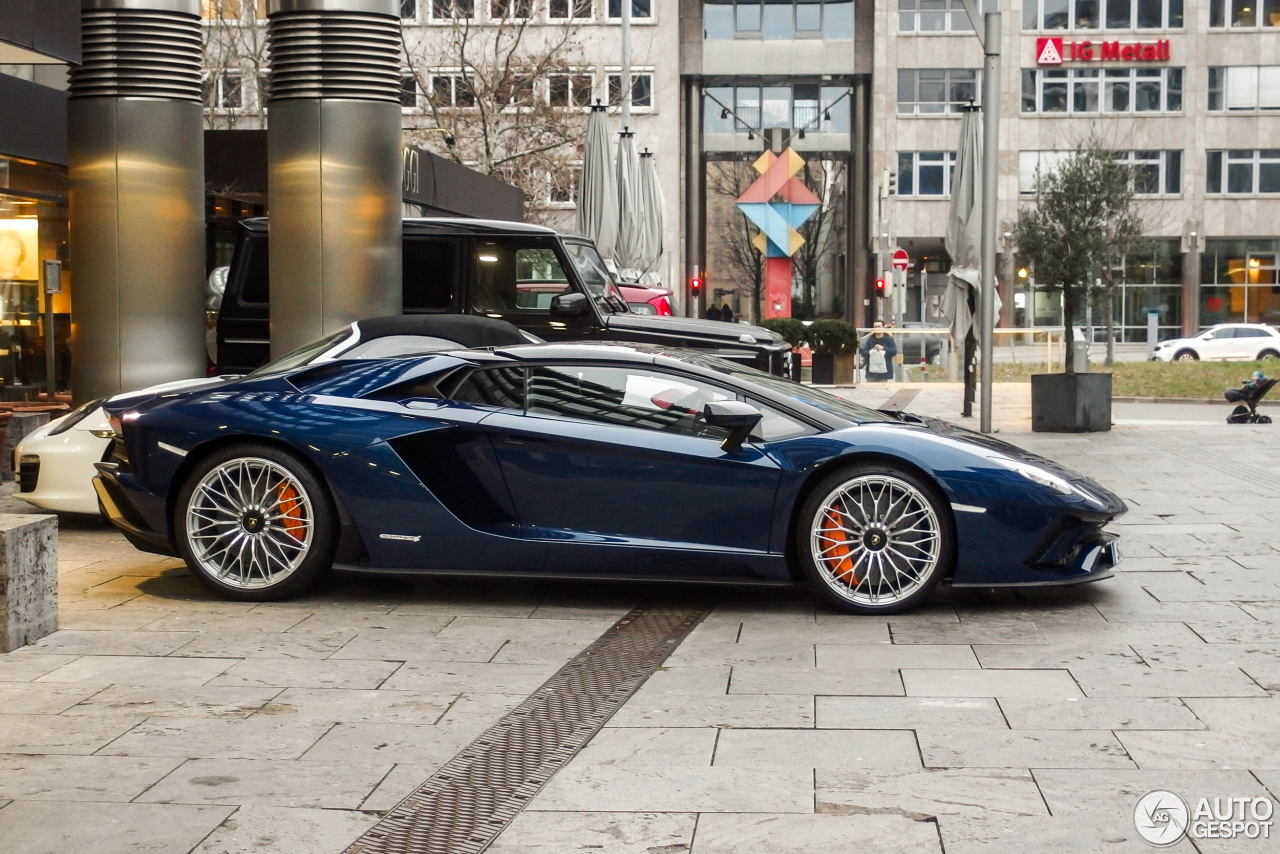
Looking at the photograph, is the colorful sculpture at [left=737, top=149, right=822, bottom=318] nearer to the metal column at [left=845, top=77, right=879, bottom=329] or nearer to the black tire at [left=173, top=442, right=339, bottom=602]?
the black tire at [left=173, top=442, right=339, bottom=602]

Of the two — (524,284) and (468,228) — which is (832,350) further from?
(468,228)

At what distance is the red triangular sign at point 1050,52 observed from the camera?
5975 cm

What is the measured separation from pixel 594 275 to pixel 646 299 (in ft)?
A: 28.3

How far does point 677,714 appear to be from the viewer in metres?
5.35

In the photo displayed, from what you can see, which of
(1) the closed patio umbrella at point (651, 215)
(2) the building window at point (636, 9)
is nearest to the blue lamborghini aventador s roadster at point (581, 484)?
(1) the closed patio umbrella at point (651, 215)

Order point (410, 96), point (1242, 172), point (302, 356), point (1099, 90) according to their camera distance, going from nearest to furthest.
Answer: point (302, 356) → point (410, 96) → point (1242, 172) → point (1099, 90)

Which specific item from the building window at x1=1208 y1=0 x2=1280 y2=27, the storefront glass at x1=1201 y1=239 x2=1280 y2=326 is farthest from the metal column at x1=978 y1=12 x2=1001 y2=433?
the building window at x1=1208 y1=0 x2=1280 y2=27

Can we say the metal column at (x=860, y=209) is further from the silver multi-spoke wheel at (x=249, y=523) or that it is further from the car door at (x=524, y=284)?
the silver multi-spoke wheel at (x=249, y=523)

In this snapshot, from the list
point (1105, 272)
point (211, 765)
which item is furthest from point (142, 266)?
point (1105, 272)

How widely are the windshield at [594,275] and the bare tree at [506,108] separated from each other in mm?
19170

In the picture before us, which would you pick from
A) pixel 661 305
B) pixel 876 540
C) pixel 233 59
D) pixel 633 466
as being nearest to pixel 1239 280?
pixel 233 59

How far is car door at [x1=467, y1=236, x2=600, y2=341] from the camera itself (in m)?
12.8

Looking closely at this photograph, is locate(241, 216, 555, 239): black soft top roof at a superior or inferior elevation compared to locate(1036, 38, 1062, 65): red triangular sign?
inferior

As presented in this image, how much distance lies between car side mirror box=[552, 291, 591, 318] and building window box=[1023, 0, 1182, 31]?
51.5 meters
